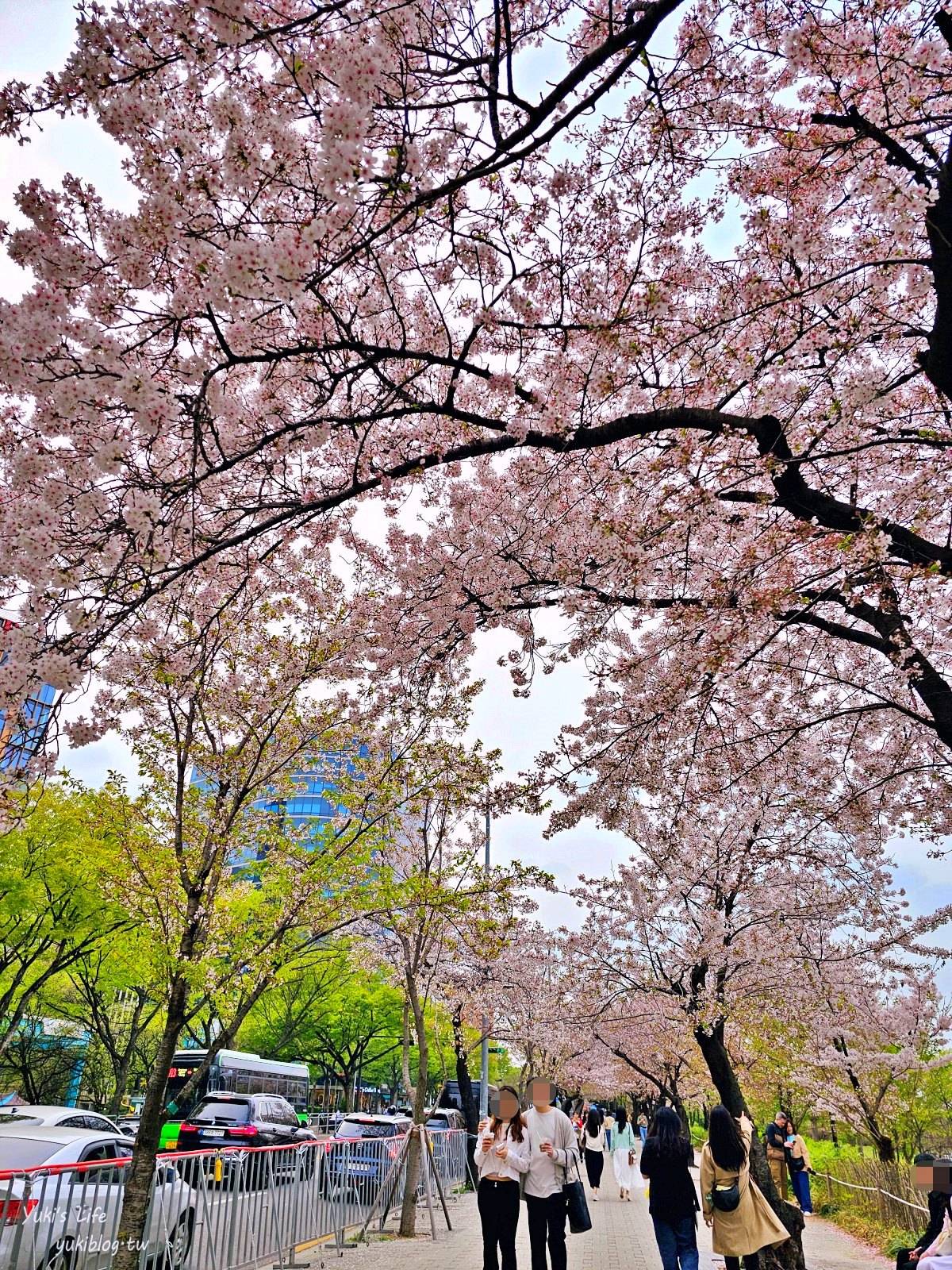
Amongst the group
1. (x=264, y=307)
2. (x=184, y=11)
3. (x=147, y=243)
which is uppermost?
(x=264, y=307)

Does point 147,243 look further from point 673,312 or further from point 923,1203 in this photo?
point 923,1203

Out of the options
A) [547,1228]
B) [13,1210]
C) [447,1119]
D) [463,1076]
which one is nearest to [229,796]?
[13,1210]

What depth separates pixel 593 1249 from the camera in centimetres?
1121

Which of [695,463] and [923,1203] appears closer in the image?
[695,463]

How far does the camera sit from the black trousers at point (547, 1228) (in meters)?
6.59

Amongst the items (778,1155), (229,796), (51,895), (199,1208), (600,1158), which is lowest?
(600,1158)

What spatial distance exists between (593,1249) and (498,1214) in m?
5.78

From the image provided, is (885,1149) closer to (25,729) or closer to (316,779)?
(316,779)

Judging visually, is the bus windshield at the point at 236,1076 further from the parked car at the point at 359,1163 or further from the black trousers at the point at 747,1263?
the black trousers at the point at 747,1263

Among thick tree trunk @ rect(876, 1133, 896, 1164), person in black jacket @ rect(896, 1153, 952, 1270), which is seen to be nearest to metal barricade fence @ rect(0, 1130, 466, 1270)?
person in black jacket @ rect(896, 1153, 952, 1270)

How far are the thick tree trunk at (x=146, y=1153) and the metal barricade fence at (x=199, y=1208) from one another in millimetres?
63

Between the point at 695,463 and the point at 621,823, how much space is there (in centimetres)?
387

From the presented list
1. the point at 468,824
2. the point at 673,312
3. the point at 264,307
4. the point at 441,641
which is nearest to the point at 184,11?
the point at 264,307

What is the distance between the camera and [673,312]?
5754 mm
